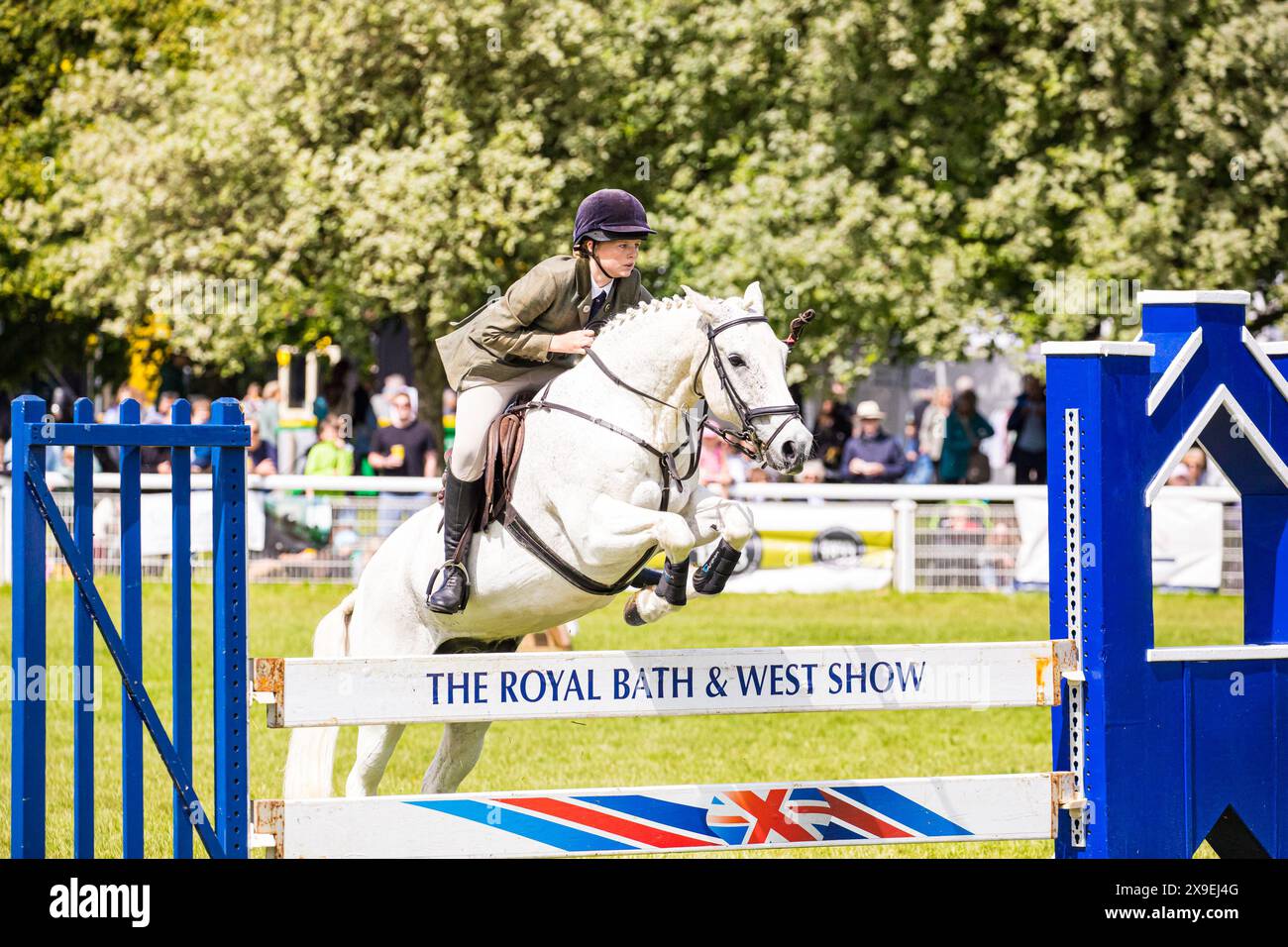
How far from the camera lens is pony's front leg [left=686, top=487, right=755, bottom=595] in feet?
16.0

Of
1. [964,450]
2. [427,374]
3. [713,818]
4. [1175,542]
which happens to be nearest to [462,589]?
[713,818]

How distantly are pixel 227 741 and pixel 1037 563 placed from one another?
10806 millimetres

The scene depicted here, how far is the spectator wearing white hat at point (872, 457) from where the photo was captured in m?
15.7

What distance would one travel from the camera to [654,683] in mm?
4555

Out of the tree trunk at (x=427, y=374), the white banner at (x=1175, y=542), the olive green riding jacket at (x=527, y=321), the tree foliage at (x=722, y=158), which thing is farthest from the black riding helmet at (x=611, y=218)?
the tree trunk at (x=427, y=374)

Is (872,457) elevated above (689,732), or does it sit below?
above

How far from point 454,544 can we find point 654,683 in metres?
1.07

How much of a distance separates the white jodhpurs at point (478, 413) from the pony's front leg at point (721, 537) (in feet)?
2.58

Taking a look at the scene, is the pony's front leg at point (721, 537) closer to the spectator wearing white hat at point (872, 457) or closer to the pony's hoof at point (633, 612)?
the pony's hoof at point (633, 612)

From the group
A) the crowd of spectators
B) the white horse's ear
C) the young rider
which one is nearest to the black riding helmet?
the young rider

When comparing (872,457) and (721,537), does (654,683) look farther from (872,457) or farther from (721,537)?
(872,457)

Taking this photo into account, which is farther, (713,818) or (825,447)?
(825,447)

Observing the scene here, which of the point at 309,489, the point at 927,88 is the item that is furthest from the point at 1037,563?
the point at 309,489

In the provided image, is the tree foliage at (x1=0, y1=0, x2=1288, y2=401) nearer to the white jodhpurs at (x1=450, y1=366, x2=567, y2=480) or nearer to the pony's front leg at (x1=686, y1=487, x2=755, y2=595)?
the white jodhpurs at (x1=450, y1=366, x2=567, y2=480)
